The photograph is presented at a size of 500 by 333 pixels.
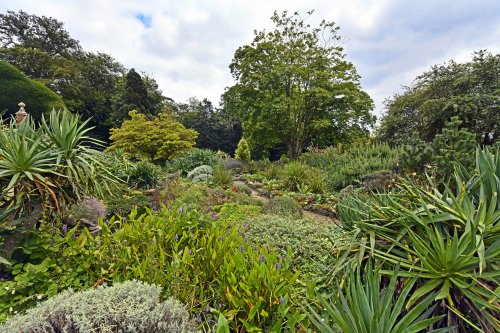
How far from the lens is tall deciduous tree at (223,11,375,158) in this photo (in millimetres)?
12469

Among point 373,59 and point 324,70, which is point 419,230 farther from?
point 324,70

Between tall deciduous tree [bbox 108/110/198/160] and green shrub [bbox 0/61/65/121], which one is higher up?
green shrub [bbox 0/61/65/121]

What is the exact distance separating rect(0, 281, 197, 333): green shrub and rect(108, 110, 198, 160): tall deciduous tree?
1079 cm

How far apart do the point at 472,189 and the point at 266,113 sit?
35.7 feet

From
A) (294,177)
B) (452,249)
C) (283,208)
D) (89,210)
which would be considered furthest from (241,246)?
(294,177)

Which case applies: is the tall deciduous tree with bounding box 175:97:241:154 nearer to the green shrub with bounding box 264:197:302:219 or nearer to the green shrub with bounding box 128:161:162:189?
the green shrub with bounding box 128:161:162:189

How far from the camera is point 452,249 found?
1.54 m

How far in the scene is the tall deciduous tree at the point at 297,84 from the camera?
40.9 feet

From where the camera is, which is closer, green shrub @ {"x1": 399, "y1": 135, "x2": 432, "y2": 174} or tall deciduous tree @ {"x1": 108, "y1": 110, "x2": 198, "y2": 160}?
green shrub @ {"x1": 399, "y1": 135, "x2": 432, "y2": 174}

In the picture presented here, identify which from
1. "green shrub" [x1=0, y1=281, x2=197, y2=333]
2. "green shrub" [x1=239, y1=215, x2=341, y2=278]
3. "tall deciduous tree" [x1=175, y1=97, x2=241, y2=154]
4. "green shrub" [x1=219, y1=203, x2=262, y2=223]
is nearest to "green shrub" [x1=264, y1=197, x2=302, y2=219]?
"green shrub" [x1=219, y1=203, x2=262, y2=223]

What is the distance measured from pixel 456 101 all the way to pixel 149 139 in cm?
1366

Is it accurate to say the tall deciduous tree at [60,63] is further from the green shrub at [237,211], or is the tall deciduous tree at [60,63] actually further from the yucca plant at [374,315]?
the yucca plant at [374,315]

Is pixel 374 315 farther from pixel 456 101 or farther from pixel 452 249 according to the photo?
pixel 456 101

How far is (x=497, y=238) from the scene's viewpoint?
1646 mm
